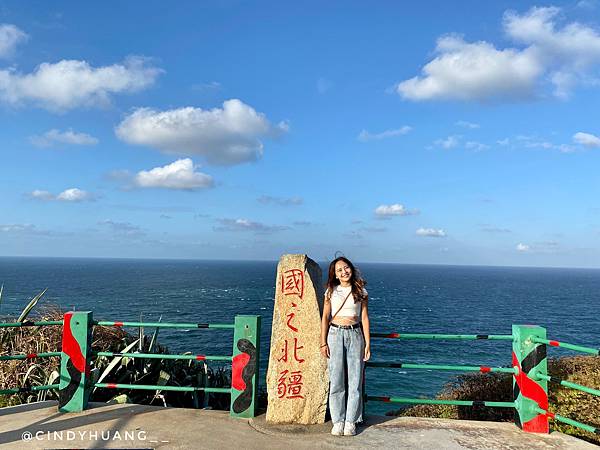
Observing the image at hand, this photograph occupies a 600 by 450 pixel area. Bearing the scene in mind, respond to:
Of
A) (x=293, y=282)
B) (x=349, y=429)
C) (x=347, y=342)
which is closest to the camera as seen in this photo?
(x=349, y=429)

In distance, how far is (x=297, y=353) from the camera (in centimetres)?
487

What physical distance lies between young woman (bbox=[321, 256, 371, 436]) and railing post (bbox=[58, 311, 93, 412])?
2.81 meters

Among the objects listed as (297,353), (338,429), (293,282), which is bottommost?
(338,429)

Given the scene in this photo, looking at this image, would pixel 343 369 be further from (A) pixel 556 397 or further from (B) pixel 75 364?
(A) pixel 556 397

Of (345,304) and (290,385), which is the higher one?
(345,304)

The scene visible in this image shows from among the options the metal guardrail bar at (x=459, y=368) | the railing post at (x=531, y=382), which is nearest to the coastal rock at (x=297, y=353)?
the metal guardrail bar at (x=459, y=368)

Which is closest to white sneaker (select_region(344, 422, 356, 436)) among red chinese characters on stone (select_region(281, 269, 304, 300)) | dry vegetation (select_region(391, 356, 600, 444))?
red chinese characters on stone (select_region(281, 269, 304, 300))

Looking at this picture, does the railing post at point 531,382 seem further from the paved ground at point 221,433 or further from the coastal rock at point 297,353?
the coastal rock at point 297,353

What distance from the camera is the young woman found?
4.60 m

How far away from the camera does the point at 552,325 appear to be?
146 ft

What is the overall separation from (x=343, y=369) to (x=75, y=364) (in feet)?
10.2

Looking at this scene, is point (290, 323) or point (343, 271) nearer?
point (343, 271)

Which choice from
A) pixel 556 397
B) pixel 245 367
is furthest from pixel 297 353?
pixel 556 397

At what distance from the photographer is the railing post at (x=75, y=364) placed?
16.7ft
